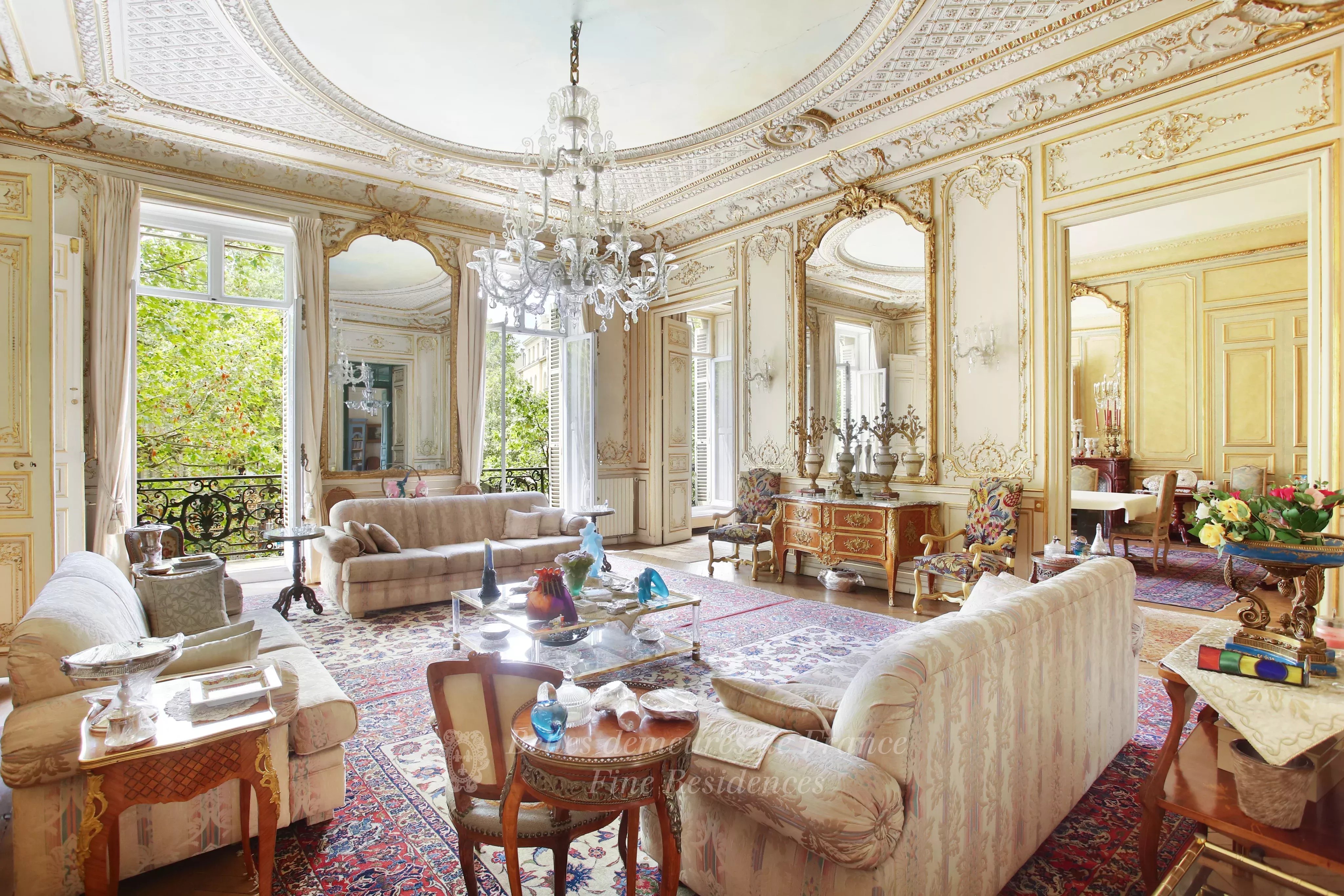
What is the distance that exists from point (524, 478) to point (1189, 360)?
820 centimetres

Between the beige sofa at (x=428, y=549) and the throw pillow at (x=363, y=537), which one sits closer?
the beige sofa at (x=428, y=549)

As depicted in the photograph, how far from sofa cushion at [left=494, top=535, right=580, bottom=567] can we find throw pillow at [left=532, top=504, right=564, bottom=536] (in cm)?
10

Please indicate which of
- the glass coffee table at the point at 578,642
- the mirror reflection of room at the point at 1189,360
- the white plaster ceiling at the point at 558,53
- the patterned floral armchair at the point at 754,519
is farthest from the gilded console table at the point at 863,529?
the white plaster ceiling at the point at 558,53

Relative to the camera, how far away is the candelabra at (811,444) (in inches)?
247

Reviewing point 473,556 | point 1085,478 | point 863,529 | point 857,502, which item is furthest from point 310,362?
point 1085,478

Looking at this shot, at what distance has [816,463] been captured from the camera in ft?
20.6

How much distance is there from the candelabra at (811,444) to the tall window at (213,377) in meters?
4.74

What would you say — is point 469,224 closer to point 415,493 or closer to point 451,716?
point 415,493

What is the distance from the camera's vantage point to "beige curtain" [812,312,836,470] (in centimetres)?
871

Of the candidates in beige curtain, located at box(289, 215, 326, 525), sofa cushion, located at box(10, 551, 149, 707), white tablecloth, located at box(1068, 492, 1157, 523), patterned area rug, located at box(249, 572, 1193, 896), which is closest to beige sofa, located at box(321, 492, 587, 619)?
beige curtain, located at box(289, 215, 326, 525)

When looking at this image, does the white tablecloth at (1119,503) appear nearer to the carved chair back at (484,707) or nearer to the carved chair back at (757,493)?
the carved chair back at (757,493)

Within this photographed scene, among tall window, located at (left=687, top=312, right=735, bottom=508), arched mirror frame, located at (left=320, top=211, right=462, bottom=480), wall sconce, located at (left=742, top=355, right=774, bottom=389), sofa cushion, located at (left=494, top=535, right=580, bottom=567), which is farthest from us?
tall window, located at (left=687, top=312, right=735, bottom=508)

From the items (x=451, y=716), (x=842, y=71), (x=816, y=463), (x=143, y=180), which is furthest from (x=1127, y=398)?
(x=143, y=180)

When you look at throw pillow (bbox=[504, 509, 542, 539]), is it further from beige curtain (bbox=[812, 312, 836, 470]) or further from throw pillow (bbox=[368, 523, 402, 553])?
beige curtain (bbox=[812, 312, 836, 470])
